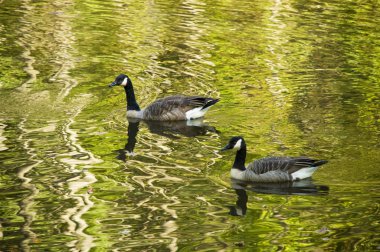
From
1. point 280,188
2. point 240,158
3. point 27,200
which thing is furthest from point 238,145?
point 27,200

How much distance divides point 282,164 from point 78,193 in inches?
125

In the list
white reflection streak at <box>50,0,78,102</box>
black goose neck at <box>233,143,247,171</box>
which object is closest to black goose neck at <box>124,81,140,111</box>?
white reflection streak at <box>50,0,78,102</box>

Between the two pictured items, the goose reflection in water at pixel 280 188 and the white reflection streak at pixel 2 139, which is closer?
the goose reflection in water at pixel 280 188

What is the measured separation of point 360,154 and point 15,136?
241 inches

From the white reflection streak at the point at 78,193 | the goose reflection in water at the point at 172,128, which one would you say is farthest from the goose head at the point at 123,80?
the white reflection streak at the point at 78,193

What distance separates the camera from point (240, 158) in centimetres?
1532

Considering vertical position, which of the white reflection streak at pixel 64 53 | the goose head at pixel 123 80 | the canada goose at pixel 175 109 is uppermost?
the goose head at pixel 123 80

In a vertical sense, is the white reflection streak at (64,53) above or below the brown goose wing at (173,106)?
below

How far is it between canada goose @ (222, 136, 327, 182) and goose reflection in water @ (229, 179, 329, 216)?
0.26 ft

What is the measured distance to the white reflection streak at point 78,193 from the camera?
41.2 feet

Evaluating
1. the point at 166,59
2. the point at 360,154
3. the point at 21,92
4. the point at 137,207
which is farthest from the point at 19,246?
the point at 166,59

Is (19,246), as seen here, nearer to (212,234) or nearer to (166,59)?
(212,234)

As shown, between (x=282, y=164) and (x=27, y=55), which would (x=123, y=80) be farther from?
(x=282, y=164)

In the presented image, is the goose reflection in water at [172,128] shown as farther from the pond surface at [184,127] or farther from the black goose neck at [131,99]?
the black goose neck at [131,99]
